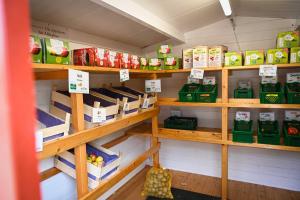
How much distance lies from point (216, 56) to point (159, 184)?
5.14 feet

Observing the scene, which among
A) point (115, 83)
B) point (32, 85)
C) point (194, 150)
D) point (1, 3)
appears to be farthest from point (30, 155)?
point (194, 150)

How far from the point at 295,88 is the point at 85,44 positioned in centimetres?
209

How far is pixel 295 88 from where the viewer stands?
2029 mm

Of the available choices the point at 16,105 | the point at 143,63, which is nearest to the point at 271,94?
the point at 143,63

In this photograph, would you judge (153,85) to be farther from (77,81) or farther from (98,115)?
(77,81)

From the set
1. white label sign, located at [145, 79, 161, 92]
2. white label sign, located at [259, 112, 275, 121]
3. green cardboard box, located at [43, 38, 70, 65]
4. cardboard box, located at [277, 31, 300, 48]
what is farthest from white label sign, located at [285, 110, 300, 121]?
green cardboard box, located at [43, 38, 70, 65]

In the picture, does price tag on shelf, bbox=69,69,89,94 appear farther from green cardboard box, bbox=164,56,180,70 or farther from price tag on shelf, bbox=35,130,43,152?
green cardboard box, bbox=164,56,180,70

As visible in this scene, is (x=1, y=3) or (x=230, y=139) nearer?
(x=1, y=3)

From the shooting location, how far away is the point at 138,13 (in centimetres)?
173

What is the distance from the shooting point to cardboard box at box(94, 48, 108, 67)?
1.59 metres

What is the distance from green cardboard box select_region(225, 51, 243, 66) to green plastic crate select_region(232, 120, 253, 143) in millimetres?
627

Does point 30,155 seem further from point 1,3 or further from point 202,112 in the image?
point 202,112

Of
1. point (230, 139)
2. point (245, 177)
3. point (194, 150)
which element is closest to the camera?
point (230, 139)

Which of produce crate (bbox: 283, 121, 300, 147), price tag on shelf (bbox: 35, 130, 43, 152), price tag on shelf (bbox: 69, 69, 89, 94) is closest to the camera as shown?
price tag on shelf (bbox: 35, 130, 43, 152)
